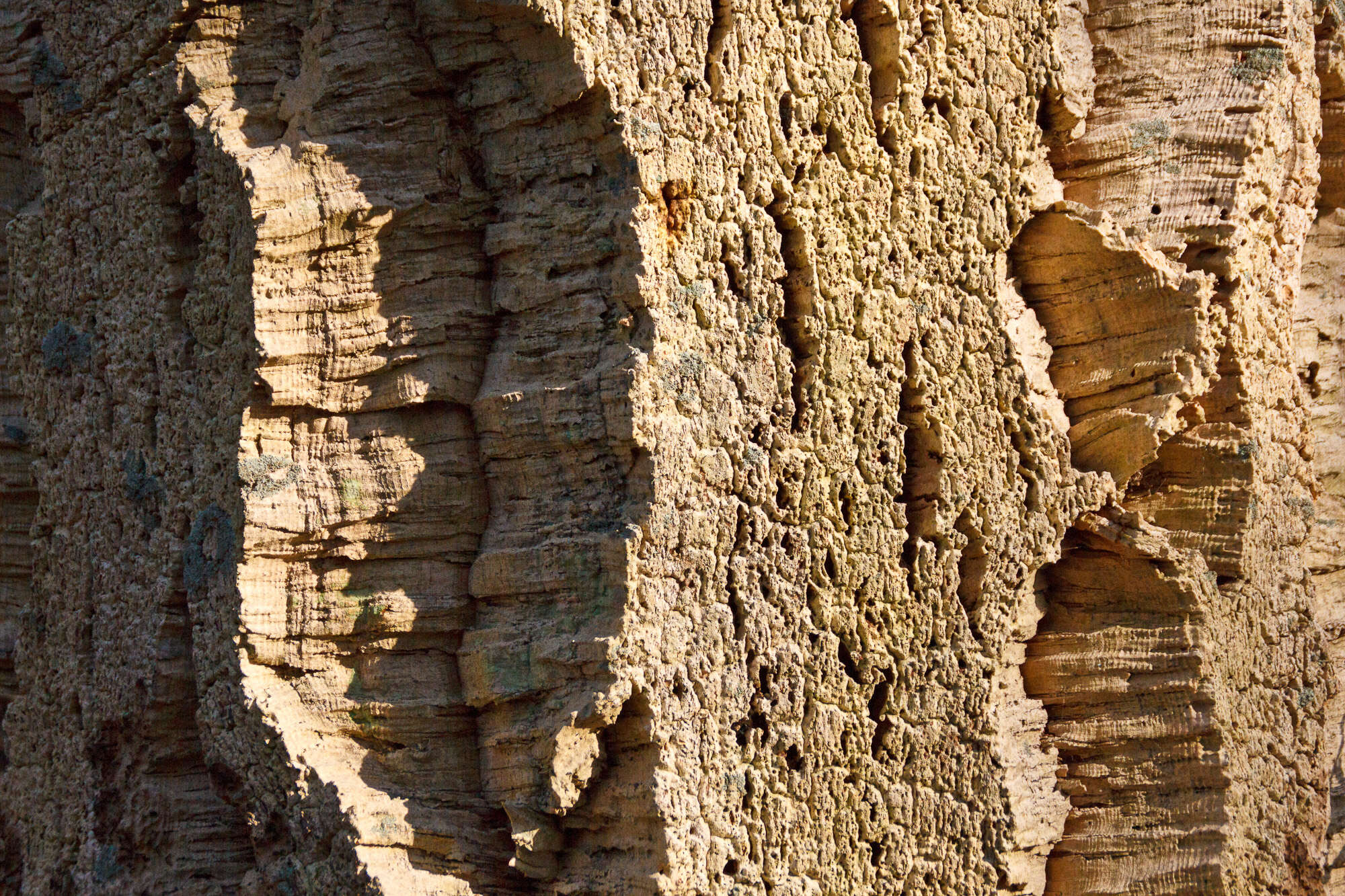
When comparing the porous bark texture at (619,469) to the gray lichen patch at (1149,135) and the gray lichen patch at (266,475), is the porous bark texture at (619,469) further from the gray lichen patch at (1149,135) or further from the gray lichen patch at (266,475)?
the gray lichen patch at (1149,135)

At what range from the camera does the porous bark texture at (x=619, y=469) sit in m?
2.95

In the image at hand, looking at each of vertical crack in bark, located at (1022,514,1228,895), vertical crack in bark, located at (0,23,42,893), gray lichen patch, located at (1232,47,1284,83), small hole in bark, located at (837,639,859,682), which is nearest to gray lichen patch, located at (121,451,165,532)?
vertical crack in bark, located at (0,23,42,893)

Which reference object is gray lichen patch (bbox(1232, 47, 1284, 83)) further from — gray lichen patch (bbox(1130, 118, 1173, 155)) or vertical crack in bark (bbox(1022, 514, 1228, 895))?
vertical crack in bark (bbox(1022, 514, 1228, 895))

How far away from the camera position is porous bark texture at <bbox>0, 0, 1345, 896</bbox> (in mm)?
2947

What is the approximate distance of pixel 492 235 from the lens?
3.11 meters

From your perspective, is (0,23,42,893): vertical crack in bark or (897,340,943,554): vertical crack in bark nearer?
(897,340,943,554): vertical crack in bark

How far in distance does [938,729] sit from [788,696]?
510mm

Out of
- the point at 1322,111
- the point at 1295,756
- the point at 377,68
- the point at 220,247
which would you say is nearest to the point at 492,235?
the point at 377,68

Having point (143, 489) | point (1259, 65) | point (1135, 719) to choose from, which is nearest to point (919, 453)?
point (1135, 719)

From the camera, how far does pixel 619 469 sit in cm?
293

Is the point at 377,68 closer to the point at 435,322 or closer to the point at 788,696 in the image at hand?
the point at 435,322

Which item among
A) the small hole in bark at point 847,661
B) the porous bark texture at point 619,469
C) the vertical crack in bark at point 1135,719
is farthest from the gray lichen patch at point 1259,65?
the small hole in bark at point 847,661

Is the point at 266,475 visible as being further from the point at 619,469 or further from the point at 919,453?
the point at 919,453

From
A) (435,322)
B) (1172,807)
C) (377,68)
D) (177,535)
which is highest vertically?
(377,68)
